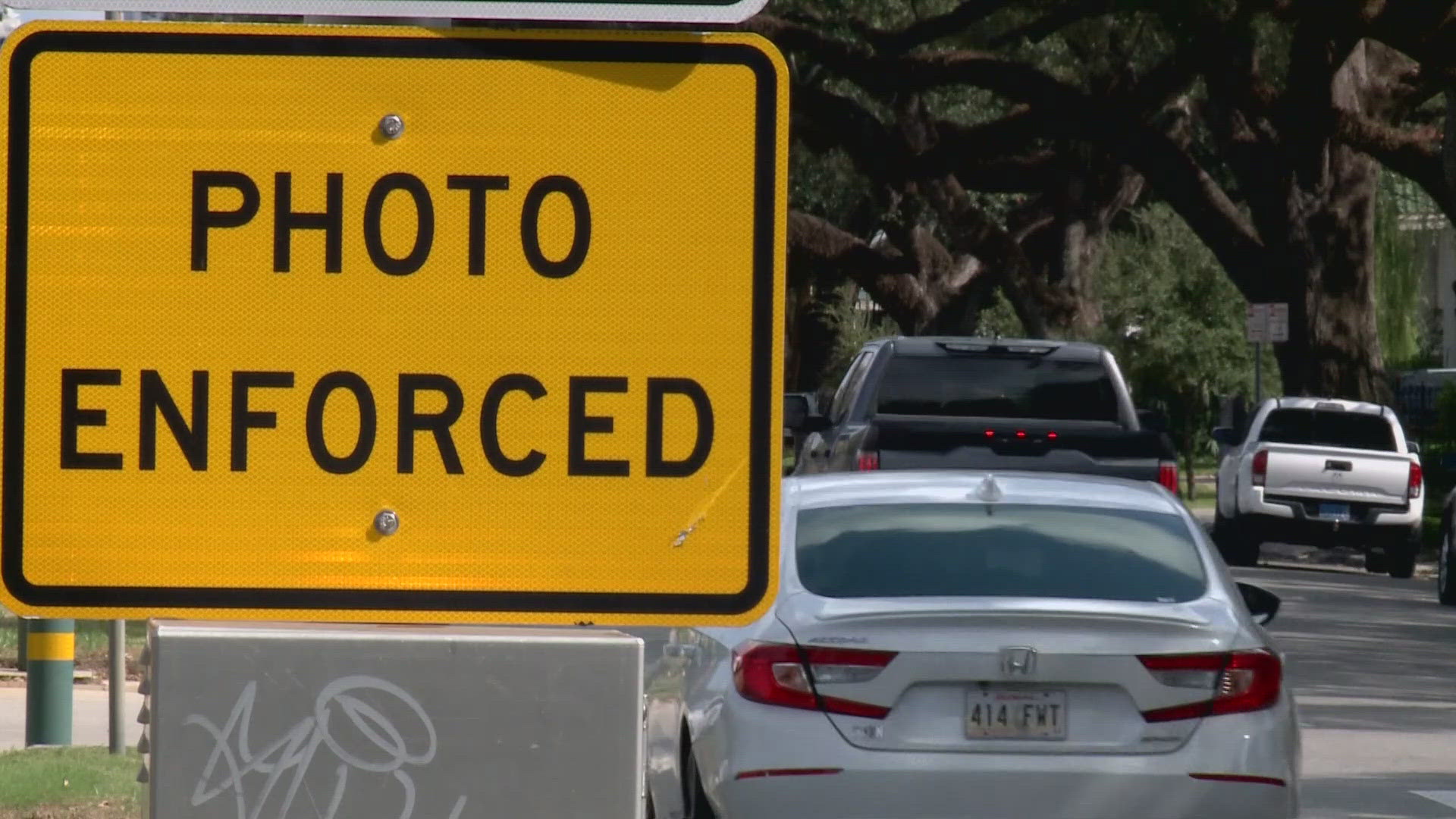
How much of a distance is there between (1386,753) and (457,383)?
9.70m

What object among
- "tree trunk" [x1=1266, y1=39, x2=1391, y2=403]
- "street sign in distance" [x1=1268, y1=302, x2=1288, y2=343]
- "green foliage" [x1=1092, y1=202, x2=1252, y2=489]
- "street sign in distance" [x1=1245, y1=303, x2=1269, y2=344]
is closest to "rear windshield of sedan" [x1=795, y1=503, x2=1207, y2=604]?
"street sign in distance" [x1=1268, y1=302, x2=1288, y2=343]

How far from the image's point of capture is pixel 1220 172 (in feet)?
136

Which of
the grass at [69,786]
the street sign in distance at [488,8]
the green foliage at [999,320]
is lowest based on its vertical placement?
the grass at [69,786]

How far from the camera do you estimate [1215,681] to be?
757 centimetres

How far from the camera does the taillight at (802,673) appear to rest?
7547 mm

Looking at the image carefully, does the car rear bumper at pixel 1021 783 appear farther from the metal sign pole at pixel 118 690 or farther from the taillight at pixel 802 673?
the metal sign pole at pixel 118 690

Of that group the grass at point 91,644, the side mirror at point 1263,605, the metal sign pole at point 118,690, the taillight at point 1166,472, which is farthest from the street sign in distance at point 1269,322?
the metal sign pole at point 118,690

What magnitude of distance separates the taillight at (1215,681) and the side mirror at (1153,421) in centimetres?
976

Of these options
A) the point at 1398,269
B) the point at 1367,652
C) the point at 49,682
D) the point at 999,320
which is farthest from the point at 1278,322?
the point at 999,320

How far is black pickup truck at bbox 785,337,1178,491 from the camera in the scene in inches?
625

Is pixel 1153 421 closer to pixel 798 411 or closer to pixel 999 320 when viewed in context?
pixel 798 411

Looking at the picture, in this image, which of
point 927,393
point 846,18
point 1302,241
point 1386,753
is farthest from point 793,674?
point 846,18

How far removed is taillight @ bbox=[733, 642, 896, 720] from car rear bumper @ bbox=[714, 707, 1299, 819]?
0.13 meters

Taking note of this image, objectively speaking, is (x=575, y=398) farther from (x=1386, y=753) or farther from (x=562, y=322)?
(x=1386, y=753)
